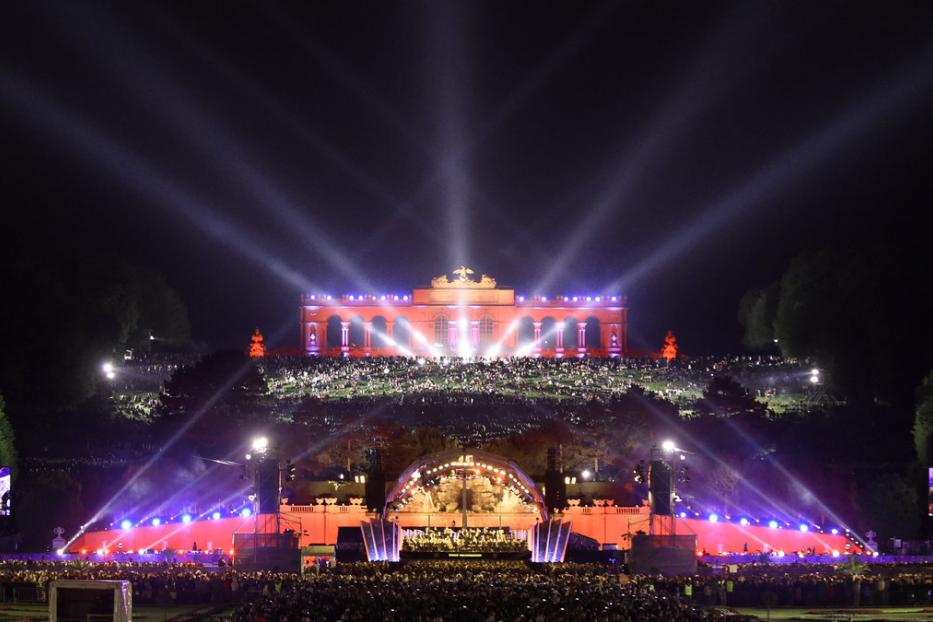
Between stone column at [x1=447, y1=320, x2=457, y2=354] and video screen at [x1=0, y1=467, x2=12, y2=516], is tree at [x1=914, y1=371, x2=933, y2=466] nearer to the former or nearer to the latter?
video screen at [x1=0, y1=467, x2=12, y2=516]

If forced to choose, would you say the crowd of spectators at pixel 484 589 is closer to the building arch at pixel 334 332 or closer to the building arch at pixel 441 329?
the building arch at pixel 441 329

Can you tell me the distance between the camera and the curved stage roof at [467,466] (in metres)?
42.2

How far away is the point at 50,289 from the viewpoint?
60375 mm

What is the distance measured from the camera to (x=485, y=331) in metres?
101

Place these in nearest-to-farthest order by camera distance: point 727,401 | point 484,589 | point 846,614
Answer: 1. point 484,589
2. point 846,614
3. point 727,401

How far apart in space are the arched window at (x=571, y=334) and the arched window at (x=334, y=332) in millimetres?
20627

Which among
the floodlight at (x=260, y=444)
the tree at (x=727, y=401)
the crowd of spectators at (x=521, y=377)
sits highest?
the crowd of spectators at (x=521, y=377)

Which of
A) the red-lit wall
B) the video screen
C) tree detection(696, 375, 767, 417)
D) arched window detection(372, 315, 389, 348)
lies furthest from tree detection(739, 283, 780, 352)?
the video screen

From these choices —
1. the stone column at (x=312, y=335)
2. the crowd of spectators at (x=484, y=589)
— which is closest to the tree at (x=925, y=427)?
the crowd of spectators at (x=484, y=589)

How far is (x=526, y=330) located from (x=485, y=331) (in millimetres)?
7267

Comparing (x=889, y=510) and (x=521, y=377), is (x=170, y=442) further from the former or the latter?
(x=889, y=510)

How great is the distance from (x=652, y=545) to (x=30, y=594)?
1785 cm

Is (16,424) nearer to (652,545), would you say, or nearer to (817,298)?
(652,545)

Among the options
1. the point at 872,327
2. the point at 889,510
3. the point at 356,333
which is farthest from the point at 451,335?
→ the point at 889,510
